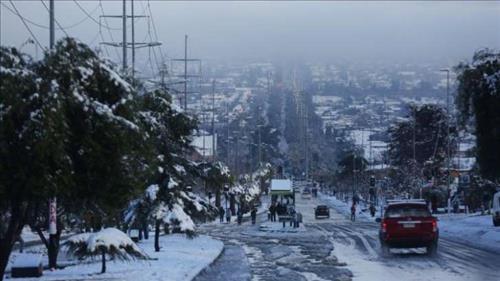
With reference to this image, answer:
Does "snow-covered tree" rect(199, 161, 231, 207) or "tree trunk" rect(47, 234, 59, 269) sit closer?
"tree trunk" rect(47, 234, 59, 269)

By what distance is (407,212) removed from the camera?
92.9 feet

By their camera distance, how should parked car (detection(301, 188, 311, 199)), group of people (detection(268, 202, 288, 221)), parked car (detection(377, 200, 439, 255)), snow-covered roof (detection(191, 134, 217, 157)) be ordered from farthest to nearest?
parked car (detection(301, 188, 311, 199)) → group of people (detection(268, 202, 288, 221)) → snow-covered roof (detection(191, 134, 217, 157)) → parked car (detection(377, 200, 439, 255))

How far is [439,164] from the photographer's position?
3578 inches

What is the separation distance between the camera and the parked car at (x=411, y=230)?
90.8 feet

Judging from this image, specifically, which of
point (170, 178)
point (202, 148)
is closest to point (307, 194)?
point (202, 148)

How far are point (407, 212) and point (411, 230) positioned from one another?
824 mm

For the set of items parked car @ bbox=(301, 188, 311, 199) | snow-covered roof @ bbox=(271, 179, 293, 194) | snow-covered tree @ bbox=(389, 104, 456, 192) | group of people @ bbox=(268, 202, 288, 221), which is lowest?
group of people @ bbox=(268, 202, 288, 221)

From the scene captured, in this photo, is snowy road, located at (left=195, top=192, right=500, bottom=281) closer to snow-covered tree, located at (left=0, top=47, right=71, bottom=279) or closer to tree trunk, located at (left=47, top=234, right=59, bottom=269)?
tree trunk, located at (left=47, top=234, right=59, bottom=269)

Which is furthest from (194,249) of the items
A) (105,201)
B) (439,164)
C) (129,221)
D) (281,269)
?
(439,164)

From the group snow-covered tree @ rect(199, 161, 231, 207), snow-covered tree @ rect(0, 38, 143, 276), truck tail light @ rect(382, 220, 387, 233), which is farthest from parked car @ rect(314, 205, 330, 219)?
snow-covered tree @ rect(0, 38, 143, 276)

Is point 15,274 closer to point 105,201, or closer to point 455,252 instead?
point 105,201

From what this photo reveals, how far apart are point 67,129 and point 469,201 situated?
6390cm

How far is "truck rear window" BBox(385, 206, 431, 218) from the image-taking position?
1109 inches

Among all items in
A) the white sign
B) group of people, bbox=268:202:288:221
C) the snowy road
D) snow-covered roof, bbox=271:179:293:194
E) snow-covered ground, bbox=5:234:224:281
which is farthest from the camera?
snow-covered roof, bbox=271:179:293:194
